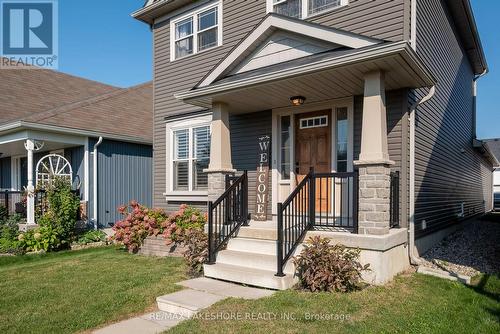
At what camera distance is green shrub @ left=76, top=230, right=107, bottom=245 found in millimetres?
9406

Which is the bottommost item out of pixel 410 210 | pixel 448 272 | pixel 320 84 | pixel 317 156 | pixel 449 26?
pixel 448 272

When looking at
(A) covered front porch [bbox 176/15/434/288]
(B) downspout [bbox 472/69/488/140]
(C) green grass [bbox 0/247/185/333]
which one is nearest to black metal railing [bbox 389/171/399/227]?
(A) covered front porch [bbox 176/15/434/288]

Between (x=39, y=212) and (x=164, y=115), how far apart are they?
13.7 ft

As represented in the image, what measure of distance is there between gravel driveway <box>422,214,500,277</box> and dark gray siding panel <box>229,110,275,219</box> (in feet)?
10.5

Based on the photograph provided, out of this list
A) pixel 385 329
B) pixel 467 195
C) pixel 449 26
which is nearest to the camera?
pixel 385 329

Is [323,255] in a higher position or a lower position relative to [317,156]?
lower

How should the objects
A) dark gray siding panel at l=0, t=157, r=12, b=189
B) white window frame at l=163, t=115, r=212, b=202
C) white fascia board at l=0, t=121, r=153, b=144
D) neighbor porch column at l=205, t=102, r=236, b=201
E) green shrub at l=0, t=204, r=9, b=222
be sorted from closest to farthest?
neighbor porch column at l=205, t=102, r=236, b=201 < white window frame at l=163, t=115, r=212, b=202 < white fascia board at l=0, t=121, r=153, b=144 < green shrub at l=0, t=204, r=9, b=222 < dark gray siding panel at l=0, t=157, r=12, b=189

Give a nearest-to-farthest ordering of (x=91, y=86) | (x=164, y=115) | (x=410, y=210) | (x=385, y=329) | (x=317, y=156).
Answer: (x=385, y=329)
(x=410, y=210)
(x=317, y=156)
(x=164, y=115)
(x=91, y=86)

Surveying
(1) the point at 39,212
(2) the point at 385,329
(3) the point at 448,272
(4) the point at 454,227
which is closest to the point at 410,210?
(3) the point at 448,272

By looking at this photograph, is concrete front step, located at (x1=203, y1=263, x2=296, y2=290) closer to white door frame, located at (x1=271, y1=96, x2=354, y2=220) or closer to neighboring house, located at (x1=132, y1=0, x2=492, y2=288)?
neighboring house, located at (x1=132, y1=0, x2=492, y2=288)

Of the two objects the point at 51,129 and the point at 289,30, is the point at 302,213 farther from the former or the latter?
the point at 51,129

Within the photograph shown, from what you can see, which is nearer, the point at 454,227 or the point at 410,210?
the point at 410,210

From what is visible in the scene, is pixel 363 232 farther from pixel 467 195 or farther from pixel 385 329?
pixel 467 195

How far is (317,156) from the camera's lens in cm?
686
